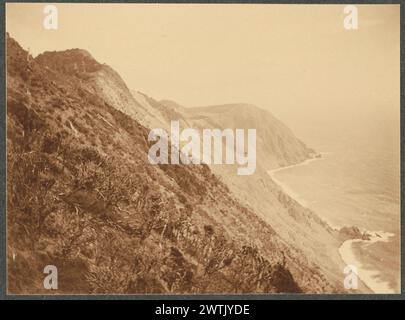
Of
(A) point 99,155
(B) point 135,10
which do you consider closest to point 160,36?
(B) point 135,10

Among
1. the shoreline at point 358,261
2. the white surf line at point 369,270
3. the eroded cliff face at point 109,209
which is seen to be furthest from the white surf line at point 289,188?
the white surf line at point 369,270

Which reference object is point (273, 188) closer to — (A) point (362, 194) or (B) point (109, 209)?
(A) point (362, 194)

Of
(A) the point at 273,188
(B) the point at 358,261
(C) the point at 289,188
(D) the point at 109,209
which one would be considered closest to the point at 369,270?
(B) the point at 358,261

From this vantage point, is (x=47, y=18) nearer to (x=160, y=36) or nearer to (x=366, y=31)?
(x=160, y=36)

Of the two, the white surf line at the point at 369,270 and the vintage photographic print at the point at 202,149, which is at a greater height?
the vintage photographic print at the point at 202,149

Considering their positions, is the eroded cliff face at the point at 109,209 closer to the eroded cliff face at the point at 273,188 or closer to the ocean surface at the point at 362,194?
the eroded cliff face at the point at 273,188

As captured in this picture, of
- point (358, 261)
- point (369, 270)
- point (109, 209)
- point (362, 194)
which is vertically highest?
point (362, 194)
